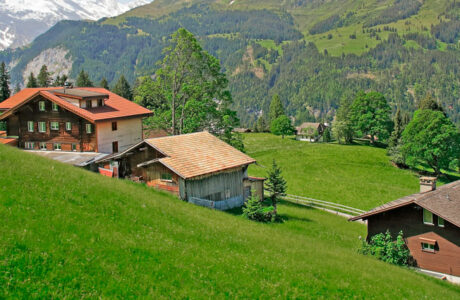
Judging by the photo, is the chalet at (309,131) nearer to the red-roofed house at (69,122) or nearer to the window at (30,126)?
the red-roofed house at (69,122)

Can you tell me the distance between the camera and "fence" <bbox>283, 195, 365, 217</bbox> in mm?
51656

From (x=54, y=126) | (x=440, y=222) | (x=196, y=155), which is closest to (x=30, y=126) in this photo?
(x=54, y=126)

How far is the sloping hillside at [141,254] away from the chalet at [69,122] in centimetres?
2253

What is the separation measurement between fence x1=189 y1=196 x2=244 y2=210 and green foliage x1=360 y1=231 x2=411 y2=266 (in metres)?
11.8

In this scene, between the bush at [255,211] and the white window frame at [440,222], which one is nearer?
the white window frame at [440,222]

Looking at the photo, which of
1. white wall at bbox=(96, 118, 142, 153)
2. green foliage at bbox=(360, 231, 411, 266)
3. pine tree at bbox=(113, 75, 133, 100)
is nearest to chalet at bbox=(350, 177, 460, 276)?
green foliage at bbox=(360, 231, 411, 266)

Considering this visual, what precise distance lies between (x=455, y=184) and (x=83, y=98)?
37456mm

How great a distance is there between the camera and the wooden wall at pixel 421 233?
3222 cm

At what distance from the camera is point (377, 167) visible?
8394cm

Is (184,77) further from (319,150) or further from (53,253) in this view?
(319,150)

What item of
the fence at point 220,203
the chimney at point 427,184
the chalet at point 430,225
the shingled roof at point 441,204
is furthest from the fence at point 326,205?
the shingled roof at point 441,204

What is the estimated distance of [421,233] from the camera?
110ft

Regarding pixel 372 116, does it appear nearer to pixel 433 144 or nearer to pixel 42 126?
pixel 433 144

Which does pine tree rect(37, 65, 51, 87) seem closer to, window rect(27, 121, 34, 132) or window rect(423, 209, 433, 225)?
window rect(27, 121, 34, 132)
